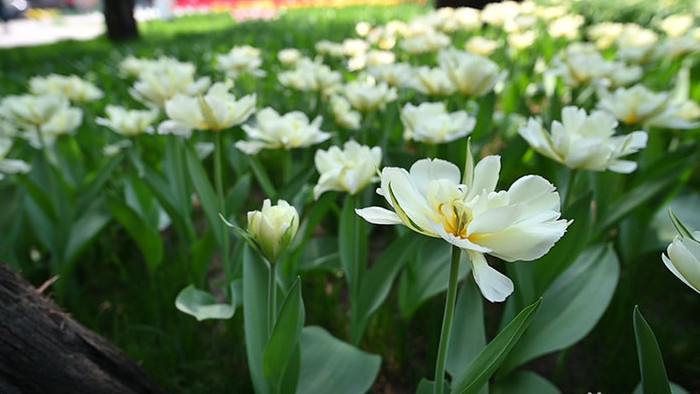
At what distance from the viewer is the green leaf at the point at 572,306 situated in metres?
1.18

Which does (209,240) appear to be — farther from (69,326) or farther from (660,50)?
(660,50)

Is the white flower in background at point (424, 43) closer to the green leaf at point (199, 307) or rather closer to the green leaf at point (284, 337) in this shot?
the green leaf at point (199, 307)

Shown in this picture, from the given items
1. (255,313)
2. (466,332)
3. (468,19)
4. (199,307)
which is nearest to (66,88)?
(199,307)

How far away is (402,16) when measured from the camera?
6617 millimetres

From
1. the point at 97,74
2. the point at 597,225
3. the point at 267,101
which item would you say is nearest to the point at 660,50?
the point at 597,225

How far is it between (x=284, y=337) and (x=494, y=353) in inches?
13.3

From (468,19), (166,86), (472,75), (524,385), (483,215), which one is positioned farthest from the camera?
(468,19)

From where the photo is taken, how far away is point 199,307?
127 cm

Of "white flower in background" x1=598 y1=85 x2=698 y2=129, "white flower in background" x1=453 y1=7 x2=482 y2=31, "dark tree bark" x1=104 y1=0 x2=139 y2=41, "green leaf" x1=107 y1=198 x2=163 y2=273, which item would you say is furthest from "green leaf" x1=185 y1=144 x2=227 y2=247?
"dark tree bark" x1=104 y1=0 x2=139 y2=41

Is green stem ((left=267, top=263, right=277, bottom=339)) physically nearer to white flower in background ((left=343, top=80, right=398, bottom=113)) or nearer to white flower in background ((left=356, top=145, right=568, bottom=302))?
white flower in background ((left=356, top=145, right=568, bottom=302))

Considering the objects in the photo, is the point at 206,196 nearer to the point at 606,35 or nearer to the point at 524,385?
the point at 524,385

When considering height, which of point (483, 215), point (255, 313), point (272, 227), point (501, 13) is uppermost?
point (483, 215)

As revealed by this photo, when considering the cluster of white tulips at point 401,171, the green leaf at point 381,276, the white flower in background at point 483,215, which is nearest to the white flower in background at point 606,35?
the cluster of white tulips at point 401,171

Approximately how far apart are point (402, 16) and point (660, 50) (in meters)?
4.42
